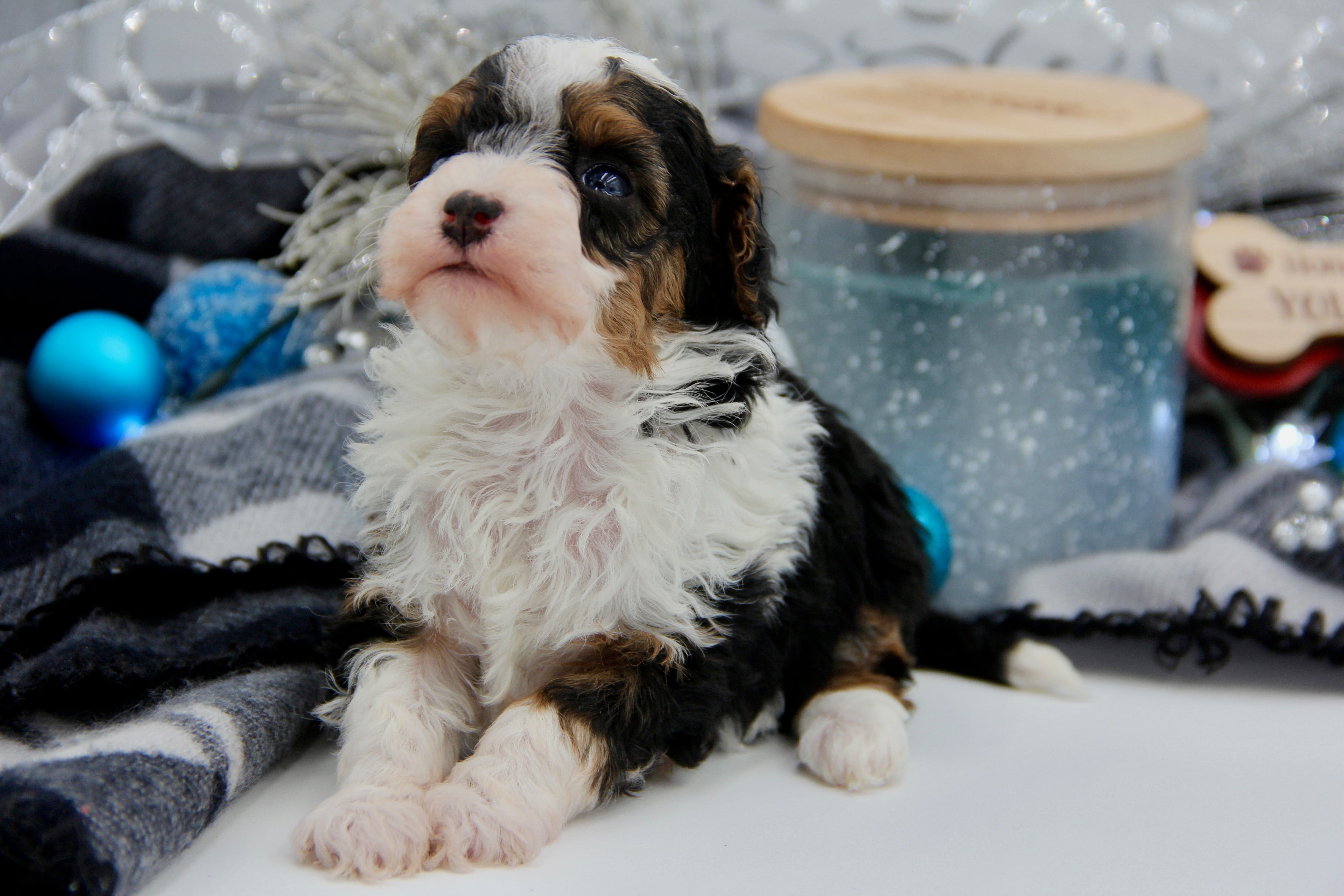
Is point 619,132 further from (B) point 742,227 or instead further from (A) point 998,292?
(A) point 998,292

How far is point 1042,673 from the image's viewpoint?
7.40 ft

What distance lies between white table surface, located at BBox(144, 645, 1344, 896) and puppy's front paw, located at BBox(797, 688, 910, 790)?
0.09 feet

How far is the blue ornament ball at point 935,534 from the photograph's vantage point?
7.76ft

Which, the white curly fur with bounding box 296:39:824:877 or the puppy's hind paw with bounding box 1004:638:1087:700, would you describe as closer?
the white curly fur with bounding box 296:39:824:877

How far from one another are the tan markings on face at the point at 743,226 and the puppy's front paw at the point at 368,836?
2.80 ft

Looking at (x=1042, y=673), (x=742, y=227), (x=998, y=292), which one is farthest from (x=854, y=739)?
(x=998, y=292)

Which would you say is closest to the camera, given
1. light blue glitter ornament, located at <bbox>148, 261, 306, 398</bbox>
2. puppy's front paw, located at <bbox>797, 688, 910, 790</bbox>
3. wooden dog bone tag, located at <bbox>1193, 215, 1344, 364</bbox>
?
puppy's front paw, located at <bbox>797, 688, 910, 790</bbox>

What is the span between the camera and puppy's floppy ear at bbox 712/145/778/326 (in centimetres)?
170

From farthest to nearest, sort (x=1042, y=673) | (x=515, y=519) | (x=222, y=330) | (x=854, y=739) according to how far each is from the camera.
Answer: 1. (x=222, y=330)
2. (x=1042, y=673)
3. (x=854, y=739)
4. (x=515, y=519)

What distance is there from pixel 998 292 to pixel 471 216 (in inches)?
57.3

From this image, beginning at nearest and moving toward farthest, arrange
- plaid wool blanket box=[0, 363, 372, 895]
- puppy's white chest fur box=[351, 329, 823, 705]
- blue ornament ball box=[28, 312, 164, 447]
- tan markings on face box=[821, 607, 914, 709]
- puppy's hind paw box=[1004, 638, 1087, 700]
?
1. plaid wool blanket box=[0, 363, 372, 895]
2. puppy's white chest fur box=[351, 329, 823, 705]
3. tan markings on face box=[821, 607, 914, 709]
4. puppy's hind paw box=[1004, 638, 1087, 700]
5. blue ornament ball box=[28, 312, 164, 447]

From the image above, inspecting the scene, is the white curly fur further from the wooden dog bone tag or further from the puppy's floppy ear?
the wooden dog bone tag

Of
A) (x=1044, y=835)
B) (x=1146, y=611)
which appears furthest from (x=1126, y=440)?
(x=1044, y=835)

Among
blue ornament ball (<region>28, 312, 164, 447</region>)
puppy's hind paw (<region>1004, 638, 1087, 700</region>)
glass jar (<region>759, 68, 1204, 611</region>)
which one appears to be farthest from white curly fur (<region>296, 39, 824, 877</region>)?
blue ornament ball (<region>28, 312, 164, 447</region>)
